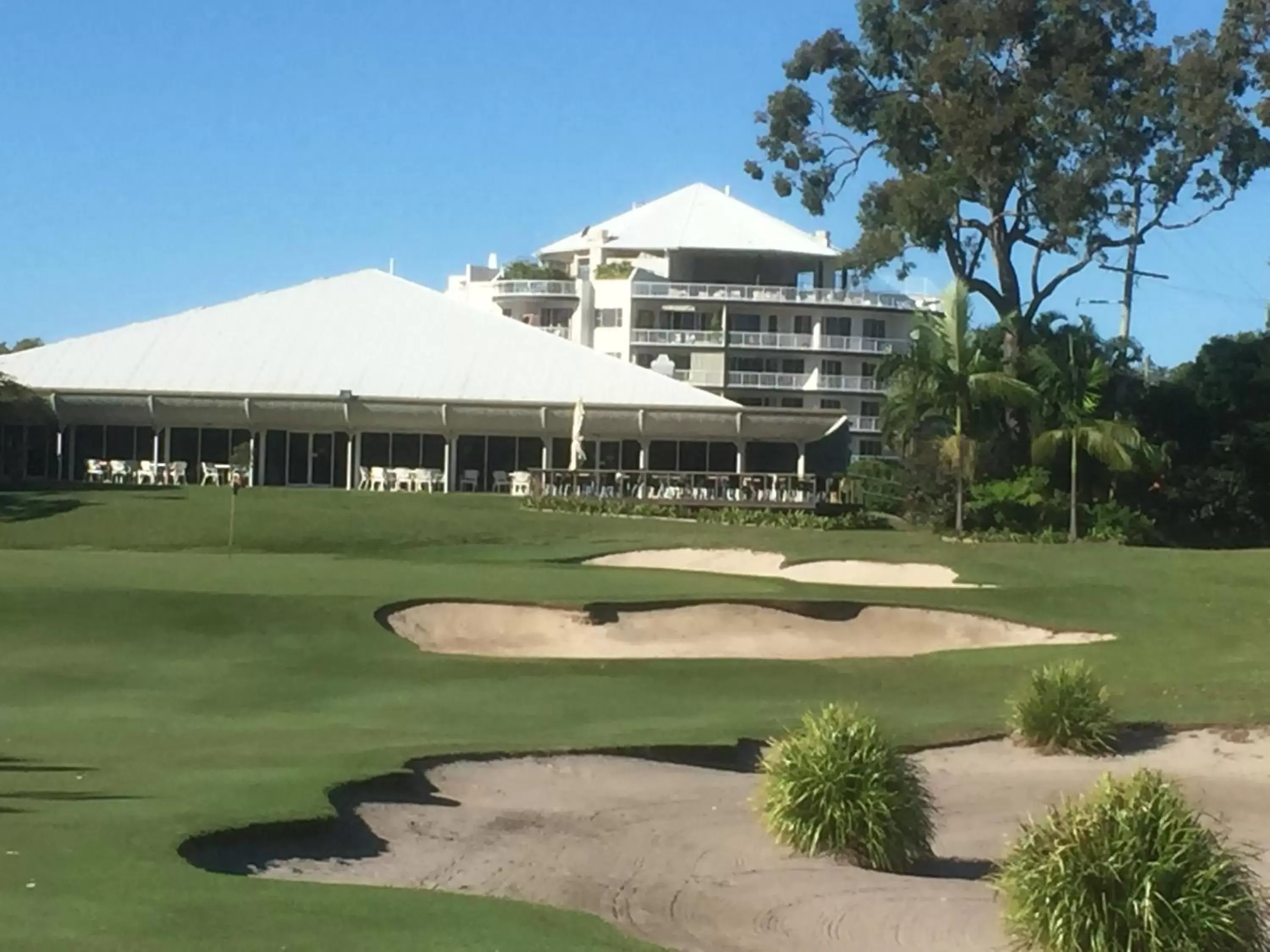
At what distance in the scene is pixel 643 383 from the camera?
60.9m

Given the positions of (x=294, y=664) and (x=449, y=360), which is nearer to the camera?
(x=294, y=664)

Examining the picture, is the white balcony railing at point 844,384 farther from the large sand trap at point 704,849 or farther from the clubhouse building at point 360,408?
the large sand trap at point 704,849

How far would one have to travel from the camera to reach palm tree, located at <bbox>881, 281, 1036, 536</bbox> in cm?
5097

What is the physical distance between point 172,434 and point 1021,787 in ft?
150

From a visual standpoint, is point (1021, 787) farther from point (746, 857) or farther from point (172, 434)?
point (172, 434)

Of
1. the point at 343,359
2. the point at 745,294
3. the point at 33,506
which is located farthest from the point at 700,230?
the point at 33,506

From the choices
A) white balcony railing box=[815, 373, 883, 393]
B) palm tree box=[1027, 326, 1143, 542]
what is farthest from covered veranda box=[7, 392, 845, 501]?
white balcony railing box=[815, 373, 883, 393]

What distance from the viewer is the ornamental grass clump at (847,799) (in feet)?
48.1

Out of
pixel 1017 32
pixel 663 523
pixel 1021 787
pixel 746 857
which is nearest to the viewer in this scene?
pixel 746 857

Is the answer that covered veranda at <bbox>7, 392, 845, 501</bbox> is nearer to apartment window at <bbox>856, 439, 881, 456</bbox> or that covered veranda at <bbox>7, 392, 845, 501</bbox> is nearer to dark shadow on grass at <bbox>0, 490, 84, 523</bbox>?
dark shadow on grass at <bbox>0, 490, 84, 523</bbox>

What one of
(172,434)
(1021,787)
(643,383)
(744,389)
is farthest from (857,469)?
(1021,787)

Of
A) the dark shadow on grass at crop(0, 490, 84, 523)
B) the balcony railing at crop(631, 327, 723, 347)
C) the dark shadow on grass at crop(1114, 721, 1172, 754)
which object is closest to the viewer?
the dark shadow on grass at crop(1114, 721, 1172, 754)

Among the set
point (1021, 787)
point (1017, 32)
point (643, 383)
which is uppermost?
point (1017, 32)

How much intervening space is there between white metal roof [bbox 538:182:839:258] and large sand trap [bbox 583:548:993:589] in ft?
198
